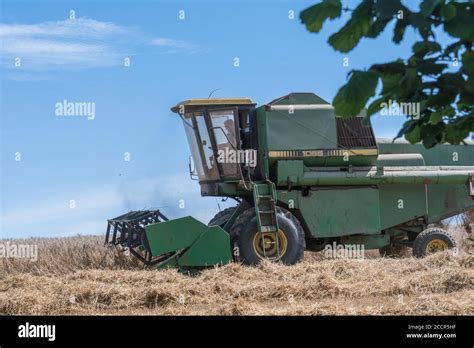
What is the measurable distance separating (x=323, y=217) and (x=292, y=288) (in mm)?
3824

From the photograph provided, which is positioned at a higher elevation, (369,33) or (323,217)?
(369,33)

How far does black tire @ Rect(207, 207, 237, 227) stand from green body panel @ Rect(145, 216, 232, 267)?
1.85 metres

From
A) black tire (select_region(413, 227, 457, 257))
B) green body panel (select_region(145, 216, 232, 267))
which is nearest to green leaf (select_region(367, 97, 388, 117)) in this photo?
green body panel (select_region(145, 216, 232, 267))

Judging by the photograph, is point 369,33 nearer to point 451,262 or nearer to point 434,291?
point 434,291

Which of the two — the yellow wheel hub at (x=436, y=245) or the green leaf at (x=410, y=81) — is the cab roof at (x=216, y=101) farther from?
the green leaf at (x=410, y=81)

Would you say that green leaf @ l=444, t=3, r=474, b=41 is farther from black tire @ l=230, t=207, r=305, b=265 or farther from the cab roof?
the cab roof

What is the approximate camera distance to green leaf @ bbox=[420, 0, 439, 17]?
2.28 metres

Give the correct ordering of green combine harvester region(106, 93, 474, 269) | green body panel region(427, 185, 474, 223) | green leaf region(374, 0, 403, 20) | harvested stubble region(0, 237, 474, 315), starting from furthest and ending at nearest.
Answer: green body panel region(427, 185, 474, 223) < green combine harvester region(106, 93, 474, 269) < harvested stubble region(0, 237, 474, 315) < green leaf region(374, 0, 403, 20)

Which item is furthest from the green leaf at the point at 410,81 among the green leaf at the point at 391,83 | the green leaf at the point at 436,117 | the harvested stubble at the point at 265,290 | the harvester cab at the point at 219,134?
the harvester cab at the point at 219,134

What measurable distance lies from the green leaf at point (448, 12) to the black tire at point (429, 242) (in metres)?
11.7

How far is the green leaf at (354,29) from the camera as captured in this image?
8.00ft
